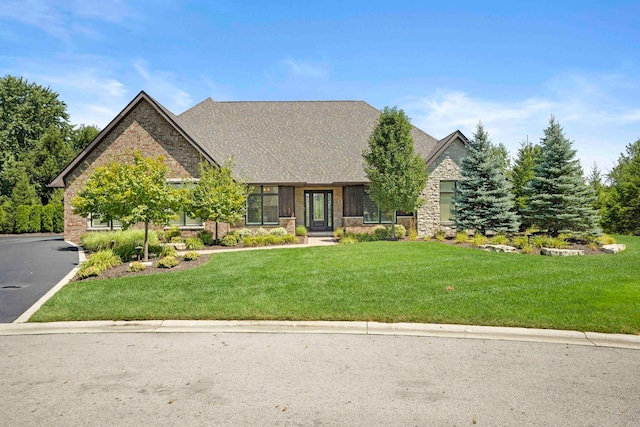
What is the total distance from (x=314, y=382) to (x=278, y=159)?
20.9 meters

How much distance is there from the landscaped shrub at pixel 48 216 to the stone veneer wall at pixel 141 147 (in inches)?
548

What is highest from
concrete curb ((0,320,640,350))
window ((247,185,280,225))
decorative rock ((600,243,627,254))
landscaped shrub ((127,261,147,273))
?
window ((247,185,280,225))

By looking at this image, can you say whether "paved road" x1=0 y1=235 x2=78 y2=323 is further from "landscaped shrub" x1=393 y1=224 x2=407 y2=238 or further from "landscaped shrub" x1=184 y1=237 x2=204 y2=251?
"landscaped shrub" x1=393 y1=224 x2=407 y2=238

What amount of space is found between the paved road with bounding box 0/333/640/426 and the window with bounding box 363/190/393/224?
675 inches

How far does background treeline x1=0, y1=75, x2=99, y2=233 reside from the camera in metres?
34.0

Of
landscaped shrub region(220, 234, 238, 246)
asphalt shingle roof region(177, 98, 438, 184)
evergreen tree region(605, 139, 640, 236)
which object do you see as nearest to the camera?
landscaped shrub region(220, 234, 238, 246)

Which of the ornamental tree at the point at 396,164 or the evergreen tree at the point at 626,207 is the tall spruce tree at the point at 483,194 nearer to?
the ornamental tree at the point at 396,164

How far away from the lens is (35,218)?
33.9 meters

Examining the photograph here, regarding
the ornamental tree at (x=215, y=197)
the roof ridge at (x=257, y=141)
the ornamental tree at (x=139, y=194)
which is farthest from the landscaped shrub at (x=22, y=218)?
the ornamental tree at (x=139, y=194)

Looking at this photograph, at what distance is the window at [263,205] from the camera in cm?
2352

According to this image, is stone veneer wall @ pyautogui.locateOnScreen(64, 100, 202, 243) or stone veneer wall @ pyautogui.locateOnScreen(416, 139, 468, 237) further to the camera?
stone veneer wall @ pyautogui.locateOnScreen(416, 139, 468, 237)

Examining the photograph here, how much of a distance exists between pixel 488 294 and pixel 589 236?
434 inches

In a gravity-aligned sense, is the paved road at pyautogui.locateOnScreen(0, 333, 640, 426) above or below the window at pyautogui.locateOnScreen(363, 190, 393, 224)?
below

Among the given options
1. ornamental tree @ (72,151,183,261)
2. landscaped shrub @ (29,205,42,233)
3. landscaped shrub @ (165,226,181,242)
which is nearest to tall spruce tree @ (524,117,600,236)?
ornamental tree @ (72,151,183,261)
